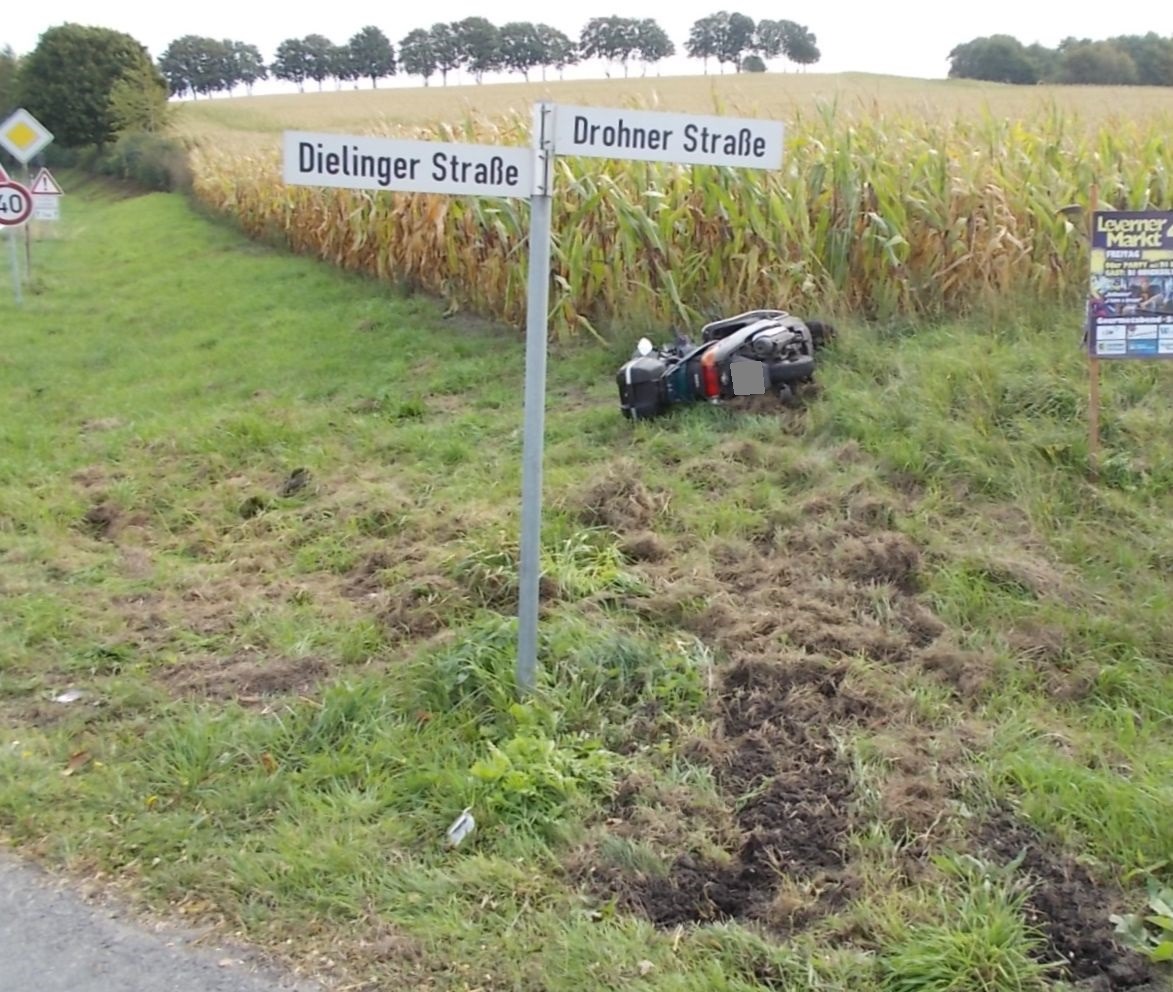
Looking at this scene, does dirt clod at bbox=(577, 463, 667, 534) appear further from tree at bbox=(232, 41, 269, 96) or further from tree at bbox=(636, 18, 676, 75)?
tree at bbox=(232, 41, 269, 96)

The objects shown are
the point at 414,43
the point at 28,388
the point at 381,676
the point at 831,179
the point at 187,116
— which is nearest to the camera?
the point at 381,676

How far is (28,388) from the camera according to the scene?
34.4ft

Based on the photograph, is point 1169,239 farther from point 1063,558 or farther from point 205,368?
point 205,368

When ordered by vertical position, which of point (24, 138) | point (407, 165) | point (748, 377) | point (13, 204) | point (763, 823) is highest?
point (407, 165)

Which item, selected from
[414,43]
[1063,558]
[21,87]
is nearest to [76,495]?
[1063,558]

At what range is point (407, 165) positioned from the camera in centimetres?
368

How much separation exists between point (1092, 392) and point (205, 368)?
808 centimetres

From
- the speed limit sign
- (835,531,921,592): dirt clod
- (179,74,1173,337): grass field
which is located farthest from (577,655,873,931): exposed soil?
the speed limit sign

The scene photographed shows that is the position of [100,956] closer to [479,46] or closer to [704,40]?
[704,40]

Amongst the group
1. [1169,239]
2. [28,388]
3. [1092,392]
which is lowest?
[28,388]

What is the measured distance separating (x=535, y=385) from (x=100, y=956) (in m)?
2.16

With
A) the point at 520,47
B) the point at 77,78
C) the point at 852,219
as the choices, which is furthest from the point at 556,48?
the point at 852,219

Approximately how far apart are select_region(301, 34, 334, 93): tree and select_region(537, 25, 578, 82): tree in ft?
59.6

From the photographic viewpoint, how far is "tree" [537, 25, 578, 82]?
5448 cm
